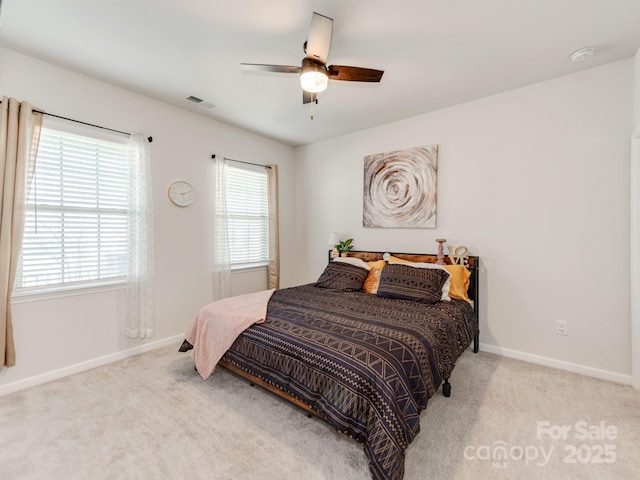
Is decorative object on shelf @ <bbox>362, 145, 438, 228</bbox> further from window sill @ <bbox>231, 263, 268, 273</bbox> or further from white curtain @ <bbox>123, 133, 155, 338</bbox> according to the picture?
white curtain @ <bbox>123, 133, 155, 338</bbox>

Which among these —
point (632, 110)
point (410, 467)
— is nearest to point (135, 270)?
point (410, 467)

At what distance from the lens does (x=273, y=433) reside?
1897mm

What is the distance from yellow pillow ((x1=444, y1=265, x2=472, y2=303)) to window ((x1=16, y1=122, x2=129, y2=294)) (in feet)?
11.0

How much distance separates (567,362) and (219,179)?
4262mm

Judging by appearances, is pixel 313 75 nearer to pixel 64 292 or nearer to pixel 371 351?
pixel 371 351

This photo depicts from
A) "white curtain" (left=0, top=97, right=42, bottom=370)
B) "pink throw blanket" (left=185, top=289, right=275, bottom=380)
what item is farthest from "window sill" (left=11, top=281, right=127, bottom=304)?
"pink throw blanket" (left=185, top=289, right=275, bottom=380)

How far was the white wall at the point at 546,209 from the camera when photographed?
2.54m

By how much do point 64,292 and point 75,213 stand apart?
0.73 meters

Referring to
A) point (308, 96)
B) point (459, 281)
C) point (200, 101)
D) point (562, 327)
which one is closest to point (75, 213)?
point (200, 101)

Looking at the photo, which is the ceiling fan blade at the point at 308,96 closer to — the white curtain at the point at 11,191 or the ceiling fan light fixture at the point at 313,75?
the ceiling fan light fixture at the point at 313,75

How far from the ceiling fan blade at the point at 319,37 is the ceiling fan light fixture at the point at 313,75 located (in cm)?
4

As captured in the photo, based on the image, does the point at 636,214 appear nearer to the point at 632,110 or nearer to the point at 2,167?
the point at 632,110

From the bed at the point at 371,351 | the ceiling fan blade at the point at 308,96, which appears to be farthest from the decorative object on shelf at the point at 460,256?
the ceiling fan blade at the point at 308,96

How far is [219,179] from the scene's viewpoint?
3840mm
